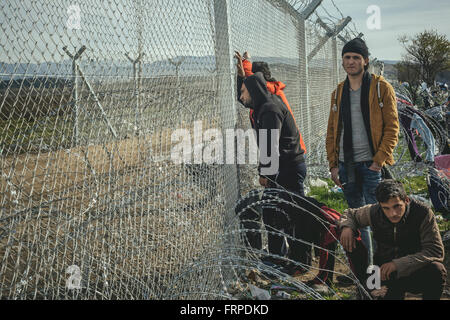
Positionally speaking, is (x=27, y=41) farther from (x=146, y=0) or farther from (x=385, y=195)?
(x=385, y=195)

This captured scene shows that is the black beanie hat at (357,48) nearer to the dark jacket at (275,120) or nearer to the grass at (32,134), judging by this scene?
the dark jacket at (275,120)

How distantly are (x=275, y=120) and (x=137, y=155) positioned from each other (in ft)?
3.70

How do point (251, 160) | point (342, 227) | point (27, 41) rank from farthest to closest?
point (251, 160) → point (342, 227) → point (27, 41)

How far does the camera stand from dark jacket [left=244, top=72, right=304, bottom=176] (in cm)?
338

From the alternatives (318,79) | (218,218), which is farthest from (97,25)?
(318,79)

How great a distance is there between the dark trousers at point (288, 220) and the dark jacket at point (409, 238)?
0.70 metres

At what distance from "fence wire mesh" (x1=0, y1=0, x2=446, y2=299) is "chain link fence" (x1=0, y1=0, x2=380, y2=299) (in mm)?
11

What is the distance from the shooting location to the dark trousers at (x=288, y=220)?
341 centimetres

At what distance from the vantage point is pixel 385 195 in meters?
2.63

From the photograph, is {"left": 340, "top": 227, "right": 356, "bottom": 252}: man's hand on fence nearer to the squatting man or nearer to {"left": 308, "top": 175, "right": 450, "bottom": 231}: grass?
the squatting man

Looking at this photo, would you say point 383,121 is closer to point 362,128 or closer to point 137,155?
point 362,128

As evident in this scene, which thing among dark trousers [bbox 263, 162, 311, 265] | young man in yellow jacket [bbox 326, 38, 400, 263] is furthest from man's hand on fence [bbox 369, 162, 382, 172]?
dark trousers [bbox 263, 162, 311, 265]

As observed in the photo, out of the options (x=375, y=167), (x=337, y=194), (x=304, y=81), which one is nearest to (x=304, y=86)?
(x=304, y=81)

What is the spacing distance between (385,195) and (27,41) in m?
2.15
